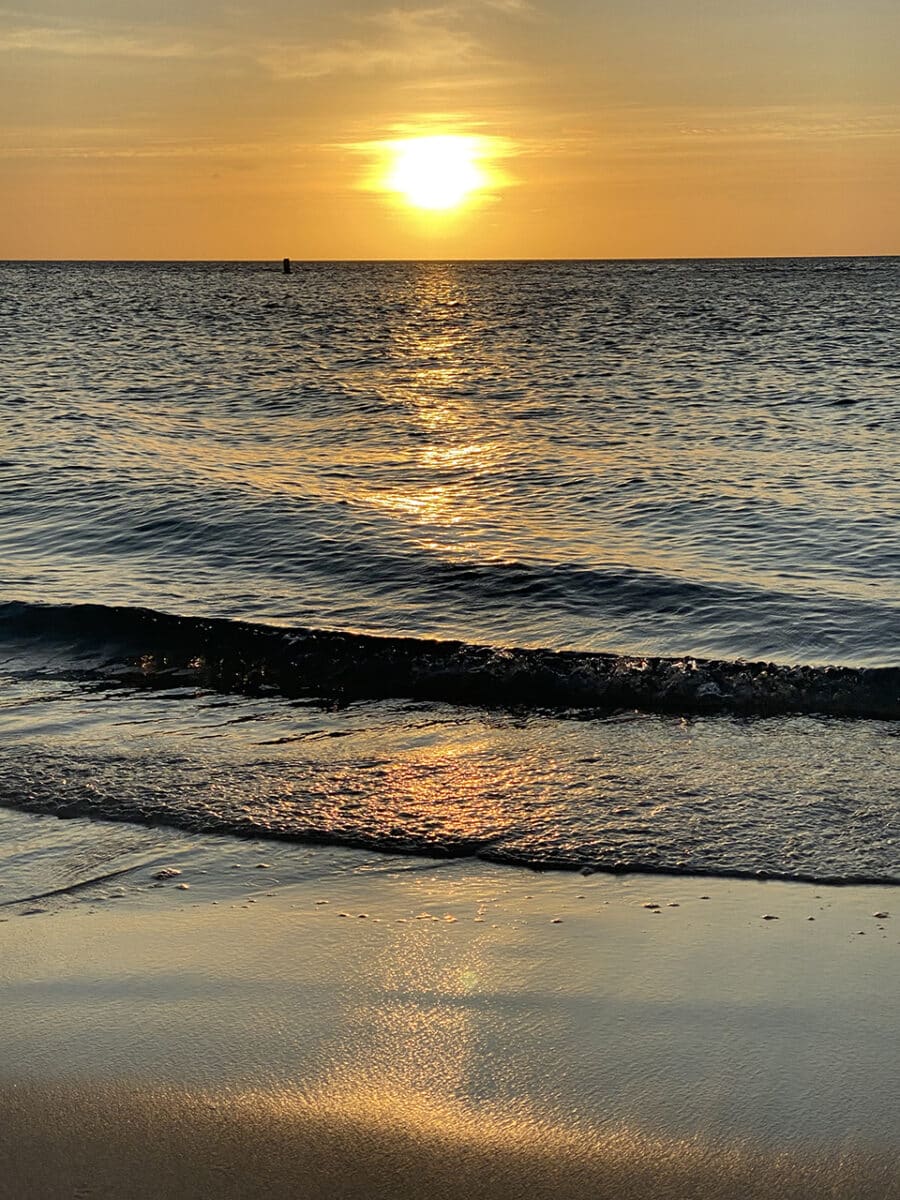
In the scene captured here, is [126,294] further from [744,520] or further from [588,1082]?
[588,1082]

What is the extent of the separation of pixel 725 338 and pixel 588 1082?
143 ft

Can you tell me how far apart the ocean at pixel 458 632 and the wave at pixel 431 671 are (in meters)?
0.03

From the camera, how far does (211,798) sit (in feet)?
19.1

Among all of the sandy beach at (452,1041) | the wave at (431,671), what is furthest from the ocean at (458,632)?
the sandy beach at (452,1041)

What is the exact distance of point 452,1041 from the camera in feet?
11.5

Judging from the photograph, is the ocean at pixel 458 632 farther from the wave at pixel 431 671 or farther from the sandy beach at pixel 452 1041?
the sandy beach at pixel 452 1041

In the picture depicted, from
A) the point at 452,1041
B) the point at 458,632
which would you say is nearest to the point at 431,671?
the point at 458,632

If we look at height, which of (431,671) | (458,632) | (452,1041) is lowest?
(452,1041)

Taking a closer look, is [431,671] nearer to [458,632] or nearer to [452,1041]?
[458,632]

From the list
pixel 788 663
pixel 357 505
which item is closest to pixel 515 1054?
pixel 788 663

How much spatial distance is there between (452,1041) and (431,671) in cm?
505

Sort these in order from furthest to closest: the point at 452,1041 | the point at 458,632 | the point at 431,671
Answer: the point at 458,632, the point at 431,671, the point at 452,1041

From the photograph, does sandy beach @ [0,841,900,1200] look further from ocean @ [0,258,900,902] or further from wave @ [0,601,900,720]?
wave @ [0,601,900,720]

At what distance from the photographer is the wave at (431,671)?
7727 mm
